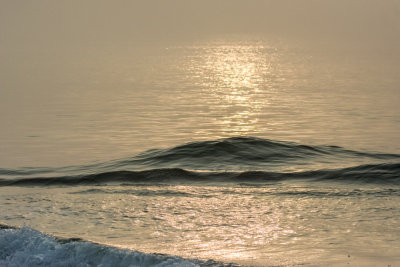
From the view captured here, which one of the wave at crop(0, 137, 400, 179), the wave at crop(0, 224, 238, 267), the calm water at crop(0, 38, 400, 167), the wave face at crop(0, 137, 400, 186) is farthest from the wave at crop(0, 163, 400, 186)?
the wave at crop(0, 224, 238, 267)

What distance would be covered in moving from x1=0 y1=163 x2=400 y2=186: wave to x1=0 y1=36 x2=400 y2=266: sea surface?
0.15 ft

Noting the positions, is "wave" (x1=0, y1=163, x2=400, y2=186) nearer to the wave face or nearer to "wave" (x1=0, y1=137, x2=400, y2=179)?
the wave face

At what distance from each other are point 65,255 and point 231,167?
7644mm

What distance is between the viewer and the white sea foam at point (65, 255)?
388 inches

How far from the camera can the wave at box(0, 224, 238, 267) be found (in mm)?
9820

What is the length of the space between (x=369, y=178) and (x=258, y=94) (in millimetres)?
25288

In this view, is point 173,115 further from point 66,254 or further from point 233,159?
point 66,254

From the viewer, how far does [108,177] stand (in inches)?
653

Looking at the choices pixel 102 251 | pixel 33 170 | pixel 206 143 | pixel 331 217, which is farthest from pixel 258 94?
pixel 102 251

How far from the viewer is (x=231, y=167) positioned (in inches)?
680

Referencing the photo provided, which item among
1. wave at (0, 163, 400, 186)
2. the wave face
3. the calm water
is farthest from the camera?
the calm water

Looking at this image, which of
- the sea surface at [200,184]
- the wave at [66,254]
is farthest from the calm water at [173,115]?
the wave at [66,254]

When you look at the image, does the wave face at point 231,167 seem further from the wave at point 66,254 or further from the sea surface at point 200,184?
the wave at point 66,254

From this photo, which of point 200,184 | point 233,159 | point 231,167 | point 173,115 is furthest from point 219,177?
point 173,115
